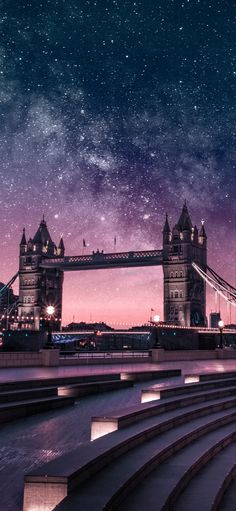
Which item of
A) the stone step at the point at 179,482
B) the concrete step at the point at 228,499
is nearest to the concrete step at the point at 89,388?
the stone step at the point at 179,482

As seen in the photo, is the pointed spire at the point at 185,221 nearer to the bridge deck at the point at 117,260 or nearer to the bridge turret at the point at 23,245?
the bridge deck at the point at 117,260

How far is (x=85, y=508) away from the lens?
612 cm

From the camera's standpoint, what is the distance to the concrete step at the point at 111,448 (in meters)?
6.65

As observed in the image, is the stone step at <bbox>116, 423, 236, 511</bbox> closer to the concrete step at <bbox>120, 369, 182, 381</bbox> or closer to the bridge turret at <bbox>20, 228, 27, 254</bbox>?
the concrete step at <bbox>120, 369, 182, 381</bbox>

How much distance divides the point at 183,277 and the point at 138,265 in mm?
9923

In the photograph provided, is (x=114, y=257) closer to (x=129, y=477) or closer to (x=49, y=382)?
(x=49, y=382)

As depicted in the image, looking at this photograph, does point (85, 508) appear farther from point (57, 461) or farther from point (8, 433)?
point (8, 433)

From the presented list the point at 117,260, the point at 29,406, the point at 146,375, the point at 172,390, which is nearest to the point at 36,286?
the point at 117,260

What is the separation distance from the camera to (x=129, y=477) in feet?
24.7

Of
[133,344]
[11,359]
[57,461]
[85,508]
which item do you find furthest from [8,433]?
[133,344]

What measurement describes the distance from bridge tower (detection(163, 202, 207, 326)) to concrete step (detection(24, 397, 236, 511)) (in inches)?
4013

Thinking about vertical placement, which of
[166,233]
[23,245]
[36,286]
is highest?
[23,245]

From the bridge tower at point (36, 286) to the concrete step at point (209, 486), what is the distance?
12370 cm

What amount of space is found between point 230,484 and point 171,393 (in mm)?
5805
